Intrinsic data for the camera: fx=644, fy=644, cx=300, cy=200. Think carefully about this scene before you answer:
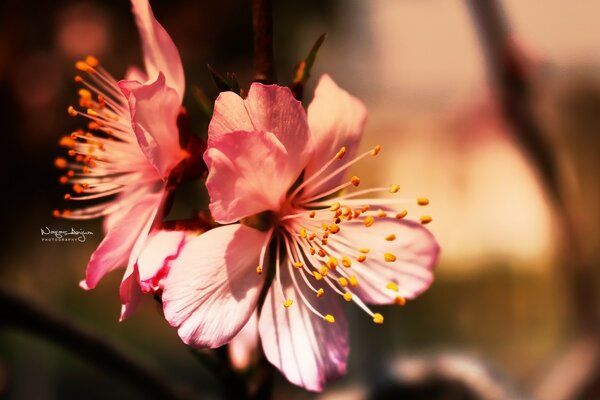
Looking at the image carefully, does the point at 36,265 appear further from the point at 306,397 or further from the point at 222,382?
the point at 222,382

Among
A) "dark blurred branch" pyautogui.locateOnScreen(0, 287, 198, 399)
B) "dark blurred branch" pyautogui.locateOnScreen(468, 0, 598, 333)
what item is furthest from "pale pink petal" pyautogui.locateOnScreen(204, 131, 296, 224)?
"dark blurred branch" pyautogui.locateOnScreen(468, 0, 598, 333)

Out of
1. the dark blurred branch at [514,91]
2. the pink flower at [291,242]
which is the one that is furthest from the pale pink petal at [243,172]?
the dark blurred branch at [514,91]

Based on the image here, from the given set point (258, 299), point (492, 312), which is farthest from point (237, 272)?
point (492, 312)

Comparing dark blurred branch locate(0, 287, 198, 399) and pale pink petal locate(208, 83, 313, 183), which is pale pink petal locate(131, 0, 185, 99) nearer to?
pale pink petal locate(208, 83, 313, 183)

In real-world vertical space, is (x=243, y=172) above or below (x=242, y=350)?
above

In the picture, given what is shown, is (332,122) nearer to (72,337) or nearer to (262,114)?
(262,114)

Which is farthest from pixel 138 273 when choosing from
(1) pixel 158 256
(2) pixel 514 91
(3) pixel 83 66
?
(2) pixel 514 91
